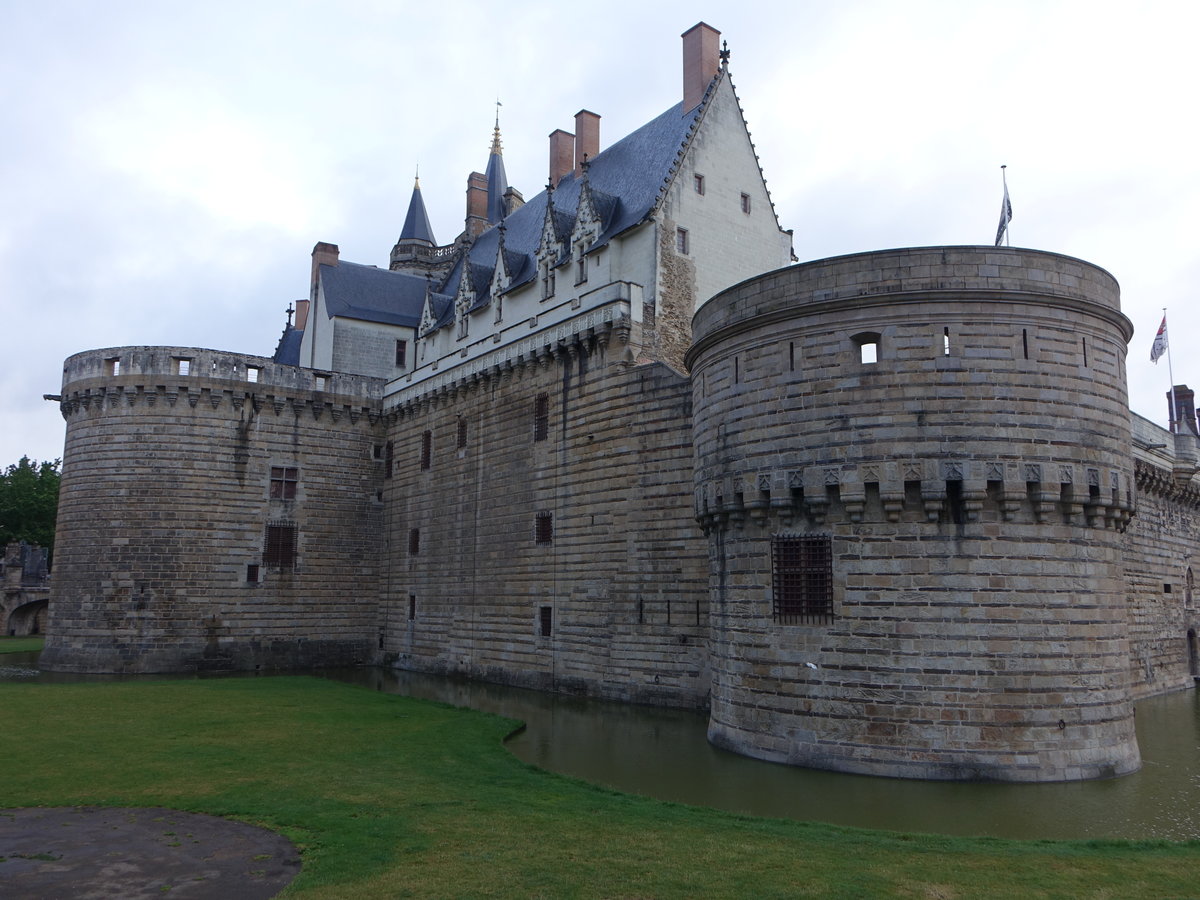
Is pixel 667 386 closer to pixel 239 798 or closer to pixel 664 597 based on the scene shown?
pixel 664 597

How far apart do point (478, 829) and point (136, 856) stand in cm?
378

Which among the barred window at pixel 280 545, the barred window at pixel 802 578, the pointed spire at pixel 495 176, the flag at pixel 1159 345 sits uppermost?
the pointed spire at pixel 495 176

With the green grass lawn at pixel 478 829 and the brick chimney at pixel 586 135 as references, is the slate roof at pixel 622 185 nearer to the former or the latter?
the brick chimney at pixel 586 135

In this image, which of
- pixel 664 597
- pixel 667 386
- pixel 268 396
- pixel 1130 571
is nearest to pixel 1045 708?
pixel 664 597

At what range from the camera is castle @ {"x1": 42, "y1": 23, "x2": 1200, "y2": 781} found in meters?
15.6

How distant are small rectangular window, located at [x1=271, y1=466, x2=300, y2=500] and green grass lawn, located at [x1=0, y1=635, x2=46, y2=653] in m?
15.5

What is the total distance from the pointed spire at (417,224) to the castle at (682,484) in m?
0.17

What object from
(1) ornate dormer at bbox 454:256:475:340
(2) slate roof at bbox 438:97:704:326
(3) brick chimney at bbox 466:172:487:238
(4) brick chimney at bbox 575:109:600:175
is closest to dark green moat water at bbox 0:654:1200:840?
(2) slate roof at bbox 438:97:704:326

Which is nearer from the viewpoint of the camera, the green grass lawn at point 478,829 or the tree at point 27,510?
the green grass lawn at point 478,829

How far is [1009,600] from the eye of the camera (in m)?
15.4

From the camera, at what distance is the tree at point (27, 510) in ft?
208

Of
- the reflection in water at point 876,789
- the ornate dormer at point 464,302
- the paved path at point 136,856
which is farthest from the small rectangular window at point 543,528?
the paved path at point 136,856

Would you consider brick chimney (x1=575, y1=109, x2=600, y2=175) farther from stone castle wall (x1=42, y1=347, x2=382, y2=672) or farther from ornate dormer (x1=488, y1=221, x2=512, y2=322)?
stone castle wall (x1=42, y1=347, x2=382, y2=672)

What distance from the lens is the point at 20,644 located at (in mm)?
45938
